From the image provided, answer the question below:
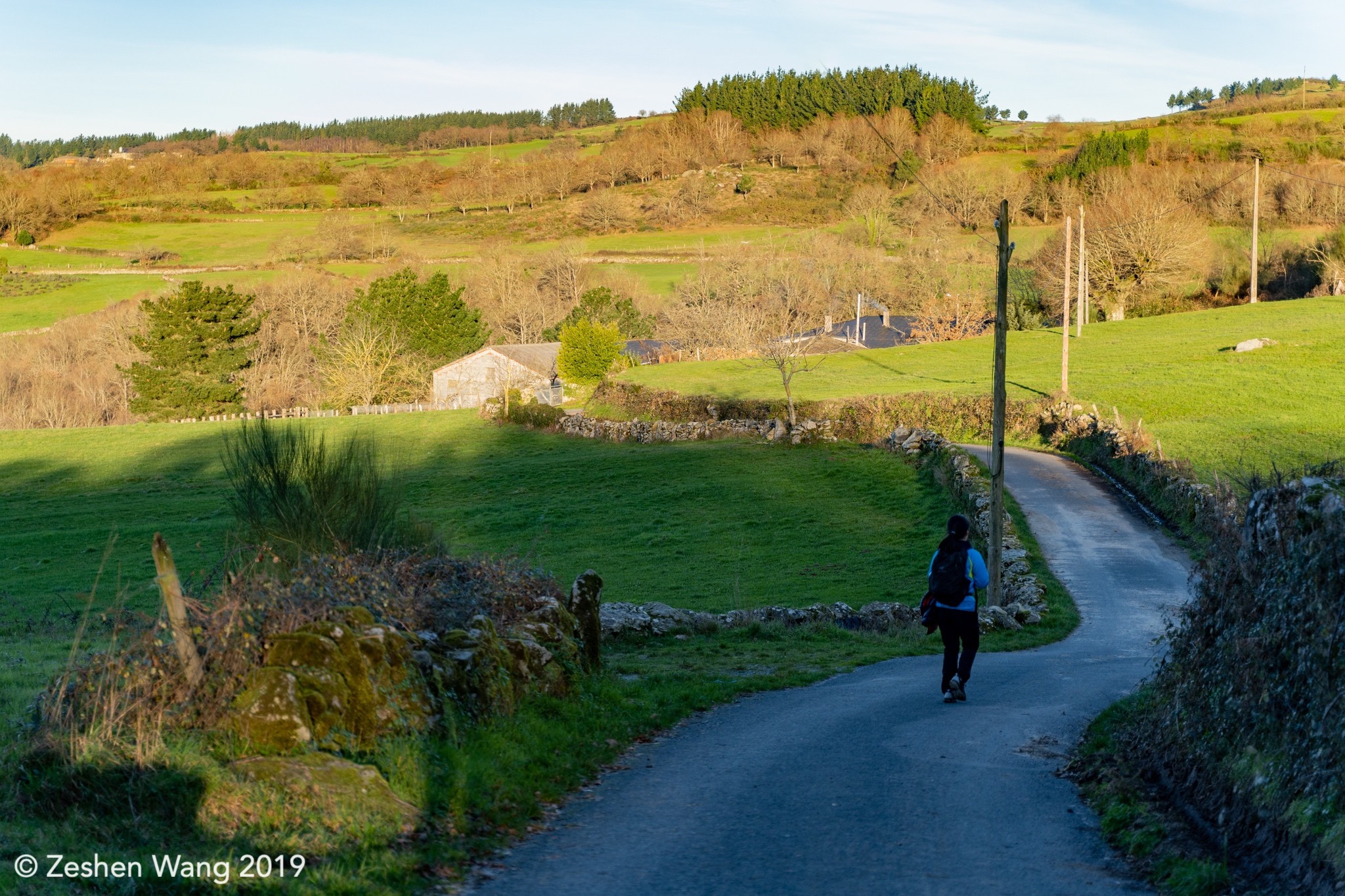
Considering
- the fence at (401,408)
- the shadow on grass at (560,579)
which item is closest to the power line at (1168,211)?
the shadow on grass at (560,579)

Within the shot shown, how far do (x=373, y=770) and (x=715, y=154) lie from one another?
181924mm

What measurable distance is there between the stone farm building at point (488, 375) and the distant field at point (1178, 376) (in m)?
22.9

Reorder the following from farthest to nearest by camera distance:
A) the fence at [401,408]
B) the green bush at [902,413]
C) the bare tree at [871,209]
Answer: the bare tree at [871,209]
the fence at [401,408]
the green bush at [902,413]

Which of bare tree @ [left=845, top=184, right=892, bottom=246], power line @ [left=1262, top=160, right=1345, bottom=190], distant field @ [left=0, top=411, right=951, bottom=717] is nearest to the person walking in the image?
distant field @ [left=0, top=411, right=951, bottom=717]

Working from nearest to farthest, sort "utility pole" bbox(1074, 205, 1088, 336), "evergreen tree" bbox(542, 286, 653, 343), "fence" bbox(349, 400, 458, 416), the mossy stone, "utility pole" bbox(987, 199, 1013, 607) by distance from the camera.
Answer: the mossy stone
"utility pole" bbox(987, 199, 1013, 607)
"utility pole" bbox(1074, 205, 1088, 336)
"fence" bbox(349, 400, 458, 416)
"evergreen tree" bbox(542, 286, 653, 343)

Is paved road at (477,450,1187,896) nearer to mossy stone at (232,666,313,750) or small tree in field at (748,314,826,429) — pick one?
mossy stone at (232,666,313,750)

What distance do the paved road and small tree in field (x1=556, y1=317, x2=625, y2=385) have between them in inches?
2782

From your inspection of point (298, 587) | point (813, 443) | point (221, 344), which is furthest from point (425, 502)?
point (221, 344)

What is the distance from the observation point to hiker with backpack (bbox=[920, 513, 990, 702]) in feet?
38.6

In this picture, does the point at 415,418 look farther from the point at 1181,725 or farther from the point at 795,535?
the point at 1181,725

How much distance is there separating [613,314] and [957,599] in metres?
90.9

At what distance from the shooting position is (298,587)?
847 cm

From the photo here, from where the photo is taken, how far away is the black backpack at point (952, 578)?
11.7 meters

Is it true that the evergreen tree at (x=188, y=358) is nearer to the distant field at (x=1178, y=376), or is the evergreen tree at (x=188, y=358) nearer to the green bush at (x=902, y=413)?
the distant field at (x=1178, y=376)
